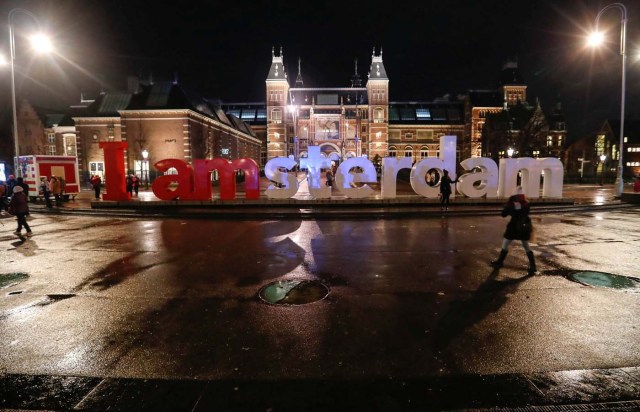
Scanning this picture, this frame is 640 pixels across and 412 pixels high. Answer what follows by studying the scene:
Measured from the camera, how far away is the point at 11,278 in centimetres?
712

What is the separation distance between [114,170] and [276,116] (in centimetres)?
6684

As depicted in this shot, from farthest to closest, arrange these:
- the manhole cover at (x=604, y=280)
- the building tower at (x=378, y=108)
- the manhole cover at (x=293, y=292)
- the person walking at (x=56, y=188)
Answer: the building tower at (x=378, y=108) → the person walking at (x=56, y=188) → the manhole cover at (x=604, y=280) → the manhole cover at (x=293, y=292)

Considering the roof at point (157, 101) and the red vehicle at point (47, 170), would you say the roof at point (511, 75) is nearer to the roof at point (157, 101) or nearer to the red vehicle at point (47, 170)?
the roof at point (157, 101)

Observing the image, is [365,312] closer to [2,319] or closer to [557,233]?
[2,319]

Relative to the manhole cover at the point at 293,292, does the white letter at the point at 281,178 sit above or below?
above

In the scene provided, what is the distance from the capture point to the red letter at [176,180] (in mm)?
17609

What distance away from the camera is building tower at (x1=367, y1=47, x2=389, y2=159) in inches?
3182

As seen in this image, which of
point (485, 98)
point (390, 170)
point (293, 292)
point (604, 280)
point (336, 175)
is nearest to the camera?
point (293, 292)

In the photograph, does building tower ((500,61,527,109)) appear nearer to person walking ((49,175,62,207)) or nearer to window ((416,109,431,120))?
window ((416,109,431,120))

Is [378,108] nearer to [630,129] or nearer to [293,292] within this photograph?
[630,129]

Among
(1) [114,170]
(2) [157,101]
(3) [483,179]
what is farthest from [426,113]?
(1) [114,170]

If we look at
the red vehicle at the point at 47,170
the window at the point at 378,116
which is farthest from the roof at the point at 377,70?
the red vehicle at the point at 47,170

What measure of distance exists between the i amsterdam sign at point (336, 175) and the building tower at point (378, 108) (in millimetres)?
62790

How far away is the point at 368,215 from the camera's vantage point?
15.6 metres
